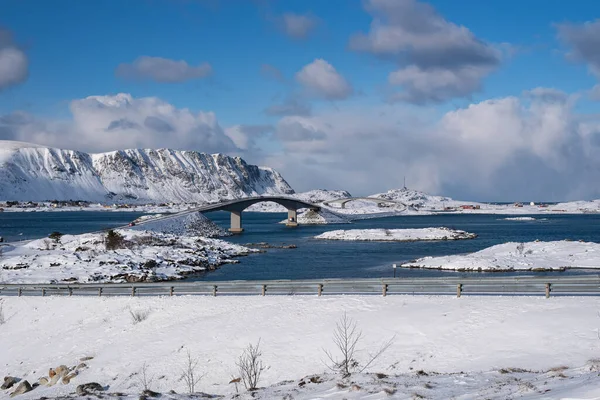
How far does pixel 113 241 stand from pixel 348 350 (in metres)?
50.5

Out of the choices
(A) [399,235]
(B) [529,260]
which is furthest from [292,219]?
(B) [529,260]

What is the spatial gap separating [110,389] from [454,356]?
11.9 meters

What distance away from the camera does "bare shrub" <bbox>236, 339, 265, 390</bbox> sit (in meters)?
19.3

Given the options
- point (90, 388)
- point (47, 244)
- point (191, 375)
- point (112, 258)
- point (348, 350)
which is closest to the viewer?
point (191, 375)

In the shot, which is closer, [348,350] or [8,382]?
[348,350]

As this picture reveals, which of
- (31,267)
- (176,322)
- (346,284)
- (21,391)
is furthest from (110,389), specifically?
(31,267)

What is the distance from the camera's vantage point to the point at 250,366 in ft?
67.2

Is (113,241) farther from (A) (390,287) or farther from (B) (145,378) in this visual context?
(B) (145,378)

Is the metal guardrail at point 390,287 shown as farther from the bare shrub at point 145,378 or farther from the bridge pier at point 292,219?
the bridge pier at point 292,219

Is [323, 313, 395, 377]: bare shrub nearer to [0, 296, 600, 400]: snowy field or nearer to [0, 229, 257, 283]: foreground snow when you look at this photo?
[0, 296, 600, 400]: snowy field

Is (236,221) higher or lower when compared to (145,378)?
higher

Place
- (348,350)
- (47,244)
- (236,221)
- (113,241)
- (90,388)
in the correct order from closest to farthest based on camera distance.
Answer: (90,388) → (348,350) → (47,244) → (113,241) → (236,221)

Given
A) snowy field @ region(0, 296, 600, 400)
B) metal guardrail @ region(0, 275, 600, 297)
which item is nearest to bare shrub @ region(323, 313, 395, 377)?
snowy field @ region(0, 296, 600, 400)

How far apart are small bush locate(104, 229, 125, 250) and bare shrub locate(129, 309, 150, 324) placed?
38.7 m
